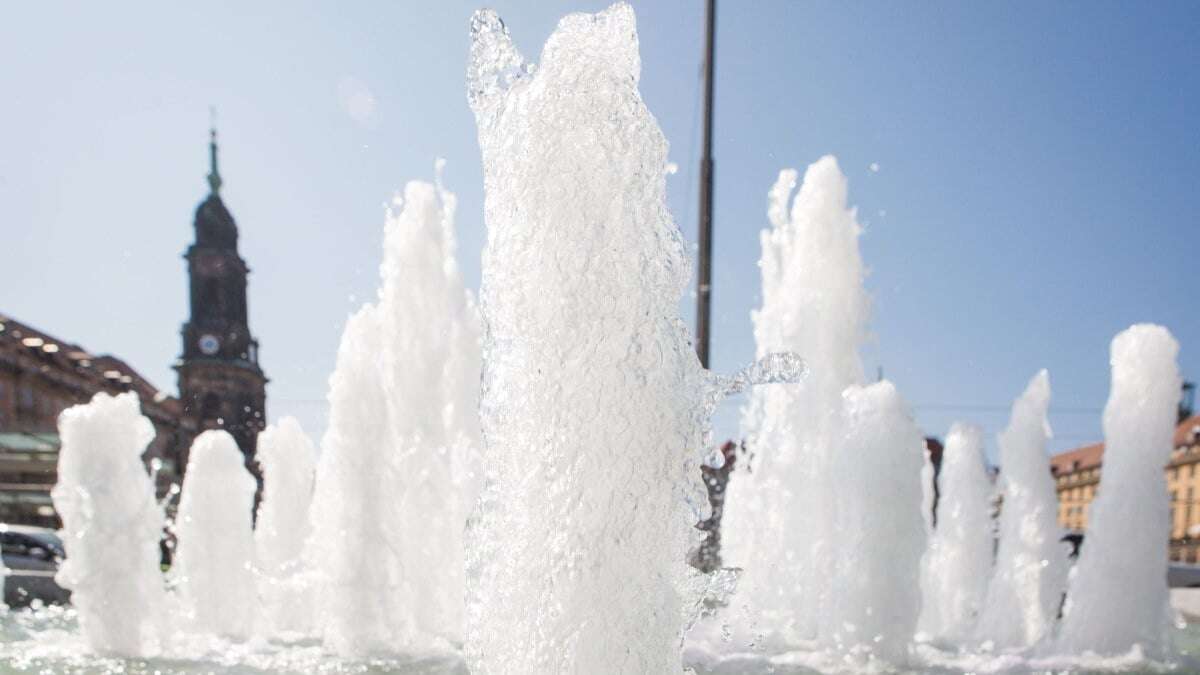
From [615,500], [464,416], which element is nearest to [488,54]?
[615,500]

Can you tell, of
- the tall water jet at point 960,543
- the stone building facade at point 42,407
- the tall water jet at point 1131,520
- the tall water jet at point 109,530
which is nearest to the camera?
the tall water jet at point 109,530

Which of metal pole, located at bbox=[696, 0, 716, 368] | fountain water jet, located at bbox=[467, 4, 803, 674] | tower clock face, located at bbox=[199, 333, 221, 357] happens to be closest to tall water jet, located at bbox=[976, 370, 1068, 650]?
metal pole, located at bbox=[696, 0, 716, 368]

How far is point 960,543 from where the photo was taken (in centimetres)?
1237

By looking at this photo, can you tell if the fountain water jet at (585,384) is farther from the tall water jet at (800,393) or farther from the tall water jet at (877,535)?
the tall water jet at (800,393)

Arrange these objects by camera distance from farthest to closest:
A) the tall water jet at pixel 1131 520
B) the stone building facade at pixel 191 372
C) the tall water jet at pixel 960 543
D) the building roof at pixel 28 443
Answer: the stone building facade at pixel 191 372
the building roof at pixel 28 443
the tall water jet at pixel 960 543
the tall water jet at pixel 1131 520

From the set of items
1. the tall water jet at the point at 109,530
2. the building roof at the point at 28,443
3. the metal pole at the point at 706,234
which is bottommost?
the tall water jet at the point at 109,530

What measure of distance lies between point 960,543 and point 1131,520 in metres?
4.72

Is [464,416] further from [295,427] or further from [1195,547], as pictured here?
[1195,547]

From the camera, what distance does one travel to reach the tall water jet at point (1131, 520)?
297 inches

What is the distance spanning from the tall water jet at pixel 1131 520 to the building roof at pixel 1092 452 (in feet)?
177

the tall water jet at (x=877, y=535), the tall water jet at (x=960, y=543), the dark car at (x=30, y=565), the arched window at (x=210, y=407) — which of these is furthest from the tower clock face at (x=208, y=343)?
the tall water jet at (x=877, y=535)

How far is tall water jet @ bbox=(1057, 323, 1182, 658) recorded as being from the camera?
7.54 metres

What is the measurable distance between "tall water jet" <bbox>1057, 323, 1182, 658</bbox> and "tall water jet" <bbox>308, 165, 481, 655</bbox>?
5266 mm

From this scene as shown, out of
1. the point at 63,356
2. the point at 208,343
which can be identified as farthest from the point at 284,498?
the point at 208,343
